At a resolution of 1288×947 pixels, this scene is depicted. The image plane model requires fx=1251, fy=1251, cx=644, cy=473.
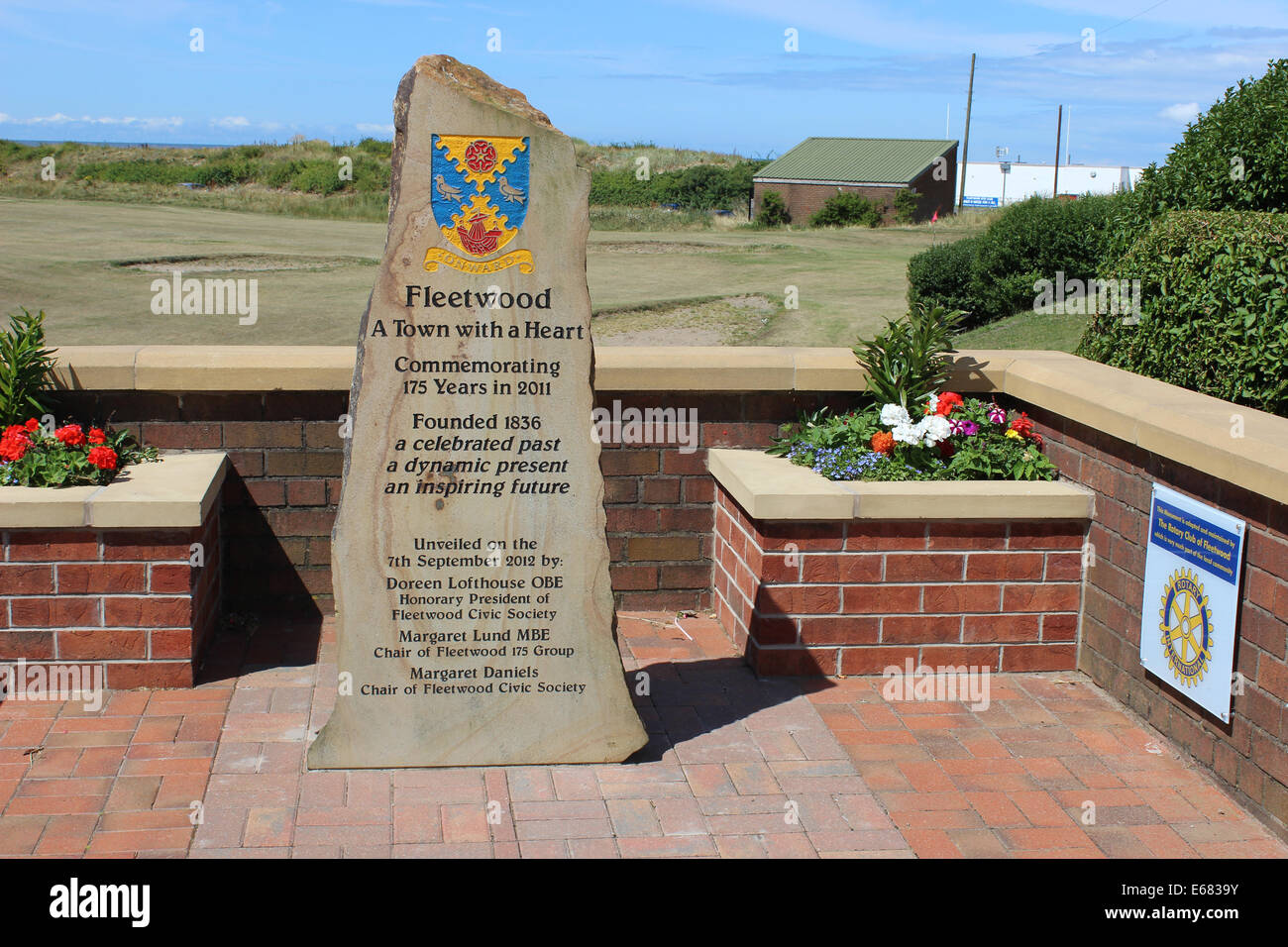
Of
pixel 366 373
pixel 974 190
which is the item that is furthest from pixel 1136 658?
pixel 974 190

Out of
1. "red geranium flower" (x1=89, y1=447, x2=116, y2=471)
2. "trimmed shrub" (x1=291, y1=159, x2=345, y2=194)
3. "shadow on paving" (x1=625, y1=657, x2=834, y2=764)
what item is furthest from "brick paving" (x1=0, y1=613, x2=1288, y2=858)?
"trimmed shrub" (x1=291, y1=159, x2=345, y2=194)

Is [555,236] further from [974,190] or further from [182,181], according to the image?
[974,190]

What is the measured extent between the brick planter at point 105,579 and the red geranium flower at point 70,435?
1.22ft

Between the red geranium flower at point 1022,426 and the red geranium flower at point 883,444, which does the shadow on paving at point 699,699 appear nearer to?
the red geranium flower at point 883,444

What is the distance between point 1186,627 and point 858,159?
5873cm

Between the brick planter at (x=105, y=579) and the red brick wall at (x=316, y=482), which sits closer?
the brick planter at (x=105, y=579)

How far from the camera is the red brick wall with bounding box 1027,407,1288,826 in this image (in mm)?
4246

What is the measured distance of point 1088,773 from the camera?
470cm

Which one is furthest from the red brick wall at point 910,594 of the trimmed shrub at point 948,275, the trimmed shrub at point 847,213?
the trimmed shrub at point 847,213

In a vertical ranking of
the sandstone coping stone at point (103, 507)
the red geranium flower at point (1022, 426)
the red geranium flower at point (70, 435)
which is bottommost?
the sandstone coping stone at point (103, 507)

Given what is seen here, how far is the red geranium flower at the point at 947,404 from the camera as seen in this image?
6027 millimetres

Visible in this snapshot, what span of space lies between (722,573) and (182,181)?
1746 inches

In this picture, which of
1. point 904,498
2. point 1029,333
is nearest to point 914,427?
point 904,498

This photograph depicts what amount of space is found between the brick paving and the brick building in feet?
175
